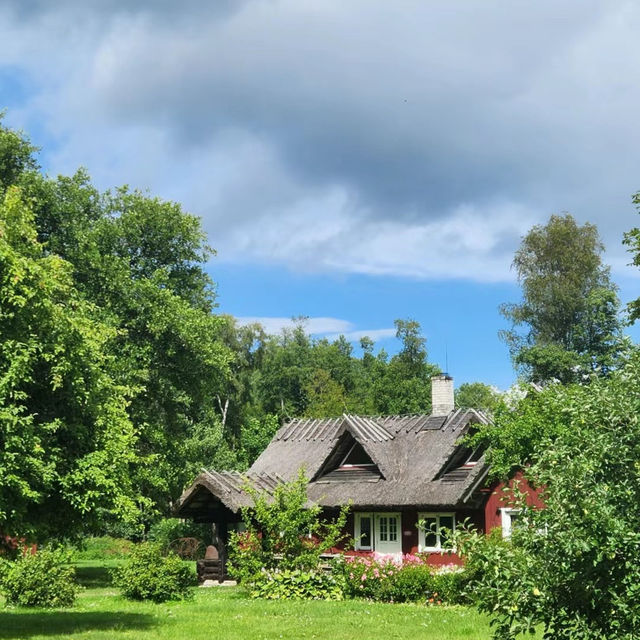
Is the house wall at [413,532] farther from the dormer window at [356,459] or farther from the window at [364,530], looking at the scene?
the dormer window at [356,459]

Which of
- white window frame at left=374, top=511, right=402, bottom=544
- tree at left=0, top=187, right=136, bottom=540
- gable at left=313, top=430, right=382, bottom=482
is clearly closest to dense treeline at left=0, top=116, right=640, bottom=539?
tree at left=0, top=187, right=136, bottom=540

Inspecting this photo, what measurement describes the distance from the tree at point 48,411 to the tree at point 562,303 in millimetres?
37438

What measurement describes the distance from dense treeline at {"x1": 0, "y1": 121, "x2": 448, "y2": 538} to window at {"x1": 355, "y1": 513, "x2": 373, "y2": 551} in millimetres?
8191

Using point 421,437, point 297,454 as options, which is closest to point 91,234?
point 297,454

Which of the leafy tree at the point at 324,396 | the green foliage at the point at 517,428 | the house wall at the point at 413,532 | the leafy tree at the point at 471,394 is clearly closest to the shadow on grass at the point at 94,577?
the house wall at the point at 413,532

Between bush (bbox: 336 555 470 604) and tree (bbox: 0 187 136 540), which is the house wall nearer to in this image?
bush (bbox: 336 555 470 604)

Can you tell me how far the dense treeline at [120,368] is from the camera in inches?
731

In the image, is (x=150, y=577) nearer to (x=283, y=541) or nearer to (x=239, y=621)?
(x=283, y=541)

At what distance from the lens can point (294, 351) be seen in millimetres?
80562

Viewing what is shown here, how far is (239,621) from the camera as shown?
20.0 m

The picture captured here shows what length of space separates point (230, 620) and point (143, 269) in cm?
2098

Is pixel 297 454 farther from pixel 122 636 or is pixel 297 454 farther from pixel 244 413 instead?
pixel 244 413

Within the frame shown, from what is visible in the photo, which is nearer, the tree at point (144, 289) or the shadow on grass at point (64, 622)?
the shadow on grass at point (64, 622)

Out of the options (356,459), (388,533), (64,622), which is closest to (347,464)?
(356,459)
